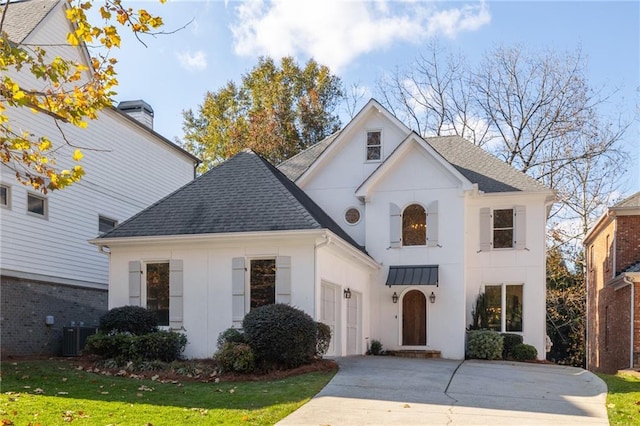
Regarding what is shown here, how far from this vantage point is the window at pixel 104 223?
2109 cm

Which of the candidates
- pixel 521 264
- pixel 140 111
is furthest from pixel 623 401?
pixel 140 111

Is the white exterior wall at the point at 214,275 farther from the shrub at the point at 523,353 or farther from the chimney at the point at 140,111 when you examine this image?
the chimney at the point at 140,111

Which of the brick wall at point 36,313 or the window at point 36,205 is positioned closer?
the brick wall at point 36,313

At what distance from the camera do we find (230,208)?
1633 cm

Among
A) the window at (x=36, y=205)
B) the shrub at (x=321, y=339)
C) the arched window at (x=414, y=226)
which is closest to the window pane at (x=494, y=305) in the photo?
the arched window at (x=414, y=226)

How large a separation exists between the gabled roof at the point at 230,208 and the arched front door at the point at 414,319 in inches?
193

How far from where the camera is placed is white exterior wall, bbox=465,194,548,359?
2025 centimetres

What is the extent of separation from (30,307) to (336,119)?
72.6 feet

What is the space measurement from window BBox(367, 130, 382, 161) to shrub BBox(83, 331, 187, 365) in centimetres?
921

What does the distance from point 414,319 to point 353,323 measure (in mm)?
2530

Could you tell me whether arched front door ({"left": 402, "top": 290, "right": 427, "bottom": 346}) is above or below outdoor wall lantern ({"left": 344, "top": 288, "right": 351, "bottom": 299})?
below

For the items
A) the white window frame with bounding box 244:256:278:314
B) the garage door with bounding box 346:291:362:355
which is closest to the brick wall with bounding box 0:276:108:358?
the white window frame with bounding box 244:256:278:314

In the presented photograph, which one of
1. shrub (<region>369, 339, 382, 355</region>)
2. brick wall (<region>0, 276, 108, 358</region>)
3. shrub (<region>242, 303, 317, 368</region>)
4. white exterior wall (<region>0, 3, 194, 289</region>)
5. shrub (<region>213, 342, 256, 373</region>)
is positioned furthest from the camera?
shrub (<region>369, 339, 382, 355</region>)

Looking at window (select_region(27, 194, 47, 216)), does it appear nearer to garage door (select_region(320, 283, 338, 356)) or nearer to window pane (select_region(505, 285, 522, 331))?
garage door (select_region(320, 283, 338, 356))
